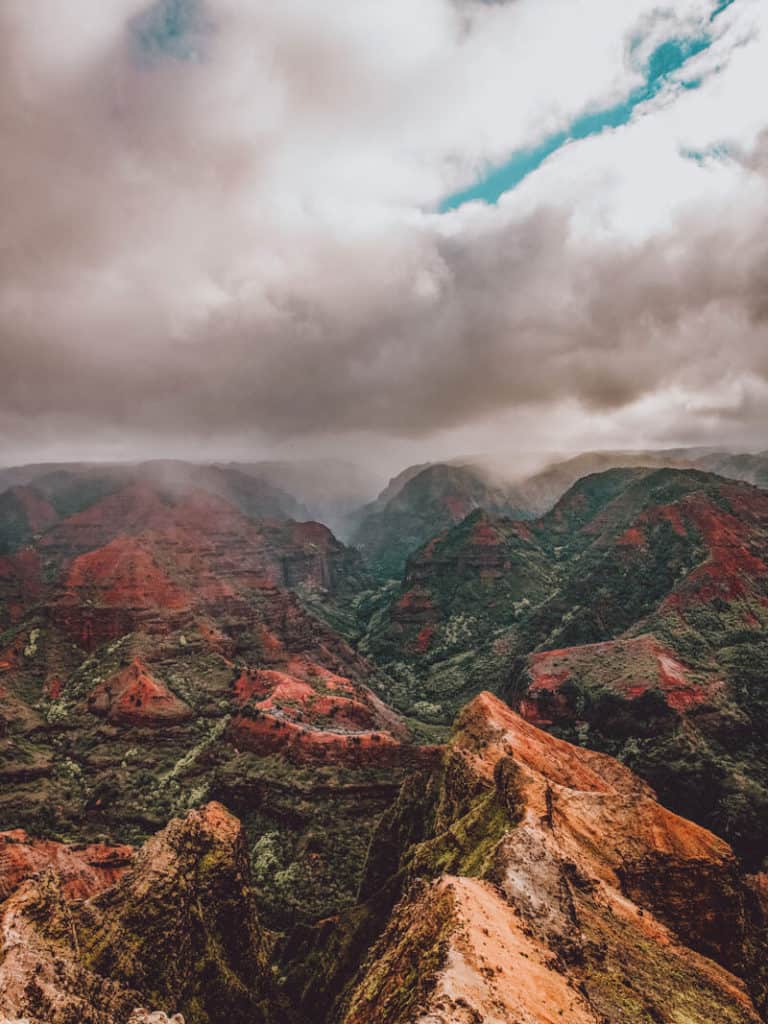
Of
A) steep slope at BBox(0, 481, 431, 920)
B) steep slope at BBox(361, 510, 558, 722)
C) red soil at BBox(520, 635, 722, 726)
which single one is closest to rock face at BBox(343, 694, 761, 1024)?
steep slope at BBox(0, 481, 431, 920)

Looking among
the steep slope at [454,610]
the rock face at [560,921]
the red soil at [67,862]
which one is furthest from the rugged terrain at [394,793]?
the steep slope at [454,610]

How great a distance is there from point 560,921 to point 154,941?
21831 mm

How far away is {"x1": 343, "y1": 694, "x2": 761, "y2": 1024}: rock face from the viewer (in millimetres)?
13844

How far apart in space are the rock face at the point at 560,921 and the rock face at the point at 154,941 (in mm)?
10927

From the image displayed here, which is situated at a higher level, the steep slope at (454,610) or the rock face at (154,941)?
the rock face at (154,941)

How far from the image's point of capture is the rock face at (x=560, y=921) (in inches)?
545

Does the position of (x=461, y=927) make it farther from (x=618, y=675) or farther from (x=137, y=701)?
(x=137, y=701)

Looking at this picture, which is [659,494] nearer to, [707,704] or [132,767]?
[707,704]

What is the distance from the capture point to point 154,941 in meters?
26.2

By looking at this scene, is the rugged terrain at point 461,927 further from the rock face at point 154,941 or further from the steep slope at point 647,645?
the steep slope at point 647,645

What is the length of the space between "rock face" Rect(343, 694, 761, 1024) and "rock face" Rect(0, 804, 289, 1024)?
1093cm

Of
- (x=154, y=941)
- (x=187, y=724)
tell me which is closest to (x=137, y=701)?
(x=187, y=724)

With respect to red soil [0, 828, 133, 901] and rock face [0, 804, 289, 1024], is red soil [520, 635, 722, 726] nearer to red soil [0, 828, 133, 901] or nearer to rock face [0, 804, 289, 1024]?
rock face [0, 804, 289, 1024]

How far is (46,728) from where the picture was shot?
81.8m
